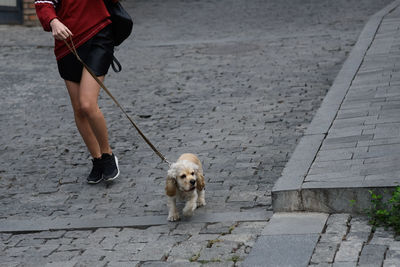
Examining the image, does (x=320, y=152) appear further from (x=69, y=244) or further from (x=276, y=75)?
(x=276, y=75)

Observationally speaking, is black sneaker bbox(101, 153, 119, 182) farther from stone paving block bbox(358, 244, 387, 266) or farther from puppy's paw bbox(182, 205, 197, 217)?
stone paving block bbox(358, 244, 387, 266)

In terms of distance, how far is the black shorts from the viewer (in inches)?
248

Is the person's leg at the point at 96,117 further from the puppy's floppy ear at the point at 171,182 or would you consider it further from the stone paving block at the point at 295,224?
the stone paving block at the point at 295,224

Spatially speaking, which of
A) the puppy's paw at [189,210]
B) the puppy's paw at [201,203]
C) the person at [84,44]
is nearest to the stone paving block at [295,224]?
the puppy's paw at [189,210]

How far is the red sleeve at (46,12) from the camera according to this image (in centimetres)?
606

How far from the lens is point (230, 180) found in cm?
647

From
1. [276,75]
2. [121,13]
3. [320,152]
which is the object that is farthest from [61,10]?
[276,75]

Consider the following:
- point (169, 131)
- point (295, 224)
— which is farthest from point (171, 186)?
point (169, 131)

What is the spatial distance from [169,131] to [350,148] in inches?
A: 97.7

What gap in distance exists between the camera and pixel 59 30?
5.98 m

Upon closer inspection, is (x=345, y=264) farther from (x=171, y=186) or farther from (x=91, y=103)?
(x=91, y=103)

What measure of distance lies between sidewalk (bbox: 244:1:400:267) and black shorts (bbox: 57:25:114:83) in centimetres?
163

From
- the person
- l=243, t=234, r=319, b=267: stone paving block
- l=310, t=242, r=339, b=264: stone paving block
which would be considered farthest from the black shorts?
l=310, t=242, r=339, b=264: stone paving block

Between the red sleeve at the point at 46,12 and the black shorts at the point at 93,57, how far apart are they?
308mm
